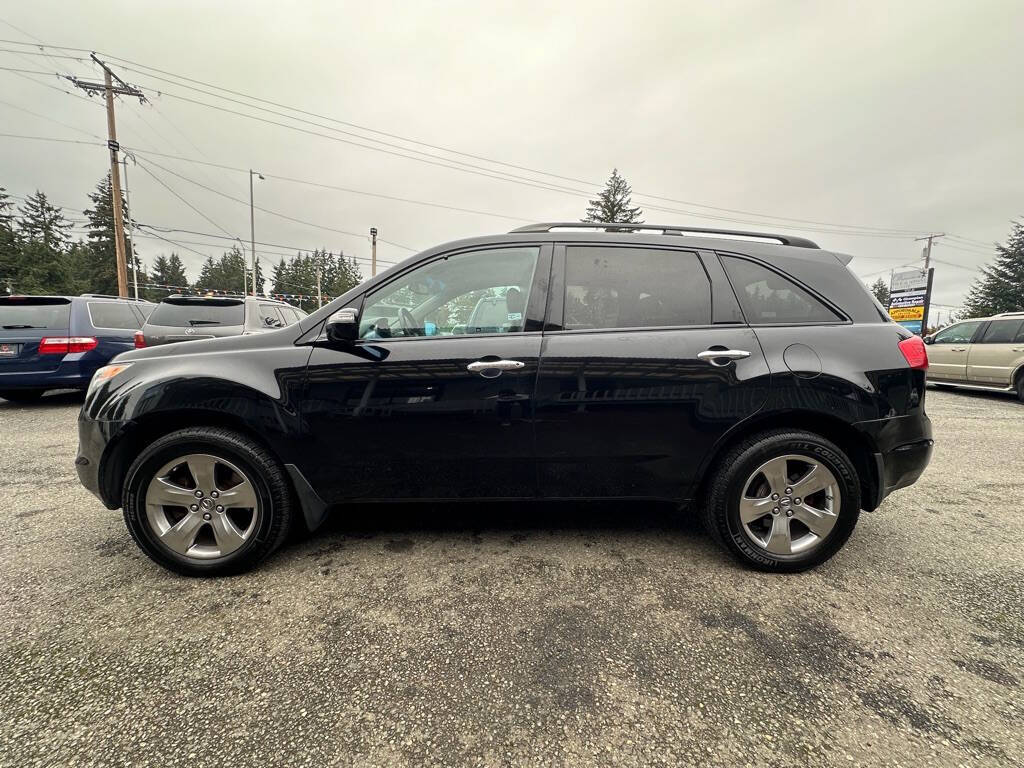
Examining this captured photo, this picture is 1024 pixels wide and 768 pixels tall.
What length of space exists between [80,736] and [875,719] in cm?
254

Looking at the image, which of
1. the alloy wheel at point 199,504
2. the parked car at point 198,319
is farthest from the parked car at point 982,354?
the parked car at point 198,319

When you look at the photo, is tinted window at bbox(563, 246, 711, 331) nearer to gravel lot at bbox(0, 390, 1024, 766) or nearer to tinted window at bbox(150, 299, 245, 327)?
gravel lot at bbox(0, 390, 1024, 766)

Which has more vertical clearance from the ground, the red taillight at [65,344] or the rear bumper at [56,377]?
the red taillight at [65,344]

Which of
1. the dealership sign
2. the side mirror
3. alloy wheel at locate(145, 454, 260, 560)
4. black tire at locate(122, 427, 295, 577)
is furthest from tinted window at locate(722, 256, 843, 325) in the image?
the dealership sign

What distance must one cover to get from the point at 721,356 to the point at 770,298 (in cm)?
49

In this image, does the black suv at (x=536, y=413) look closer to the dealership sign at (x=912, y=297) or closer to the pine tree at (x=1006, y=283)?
the dealership sign at (x=912, y=297)

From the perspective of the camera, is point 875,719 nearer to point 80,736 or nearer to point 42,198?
point 80,736

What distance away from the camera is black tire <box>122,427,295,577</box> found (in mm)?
2191

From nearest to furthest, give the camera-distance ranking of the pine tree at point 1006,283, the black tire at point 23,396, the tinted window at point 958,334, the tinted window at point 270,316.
A: the tinted window at point 270,316, the black tire at point 23,396, the tinted window at point 958,334, the pine tree at point 1006,283

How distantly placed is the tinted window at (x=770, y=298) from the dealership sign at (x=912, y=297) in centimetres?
2465

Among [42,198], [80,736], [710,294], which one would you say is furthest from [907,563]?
[42,198]

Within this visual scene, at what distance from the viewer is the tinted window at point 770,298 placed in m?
2.35

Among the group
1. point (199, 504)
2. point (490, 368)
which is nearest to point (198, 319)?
point (199, 504)

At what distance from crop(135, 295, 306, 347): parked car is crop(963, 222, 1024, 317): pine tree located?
1903 inches
